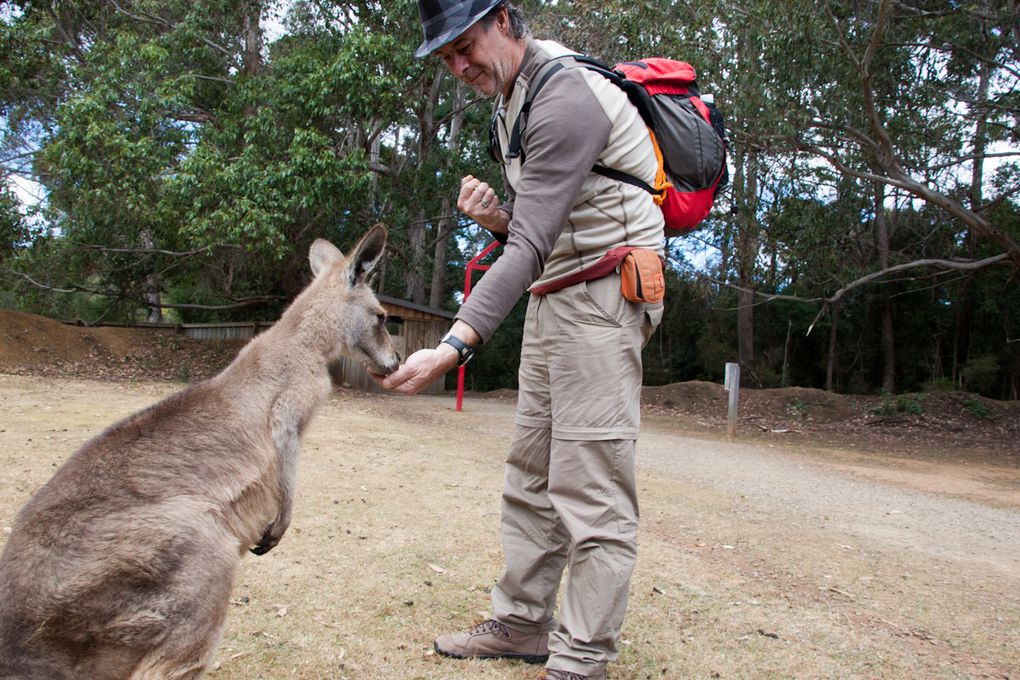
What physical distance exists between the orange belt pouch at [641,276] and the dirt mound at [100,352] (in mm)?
14056

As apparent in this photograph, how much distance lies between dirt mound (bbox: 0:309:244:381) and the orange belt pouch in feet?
46.1

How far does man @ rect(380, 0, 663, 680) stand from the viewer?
2.27 meters

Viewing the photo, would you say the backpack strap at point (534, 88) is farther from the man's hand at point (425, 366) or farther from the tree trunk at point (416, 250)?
the tree trunk at point (416, 250)

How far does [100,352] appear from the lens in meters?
16.6

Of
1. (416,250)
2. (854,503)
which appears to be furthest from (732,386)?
(416,250)

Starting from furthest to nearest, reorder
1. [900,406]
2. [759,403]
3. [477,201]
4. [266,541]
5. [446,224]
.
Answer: [446,224] → [759,403] → [900,406] → [477,201] → [266,541]

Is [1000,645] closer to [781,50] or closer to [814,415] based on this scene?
[781,50]

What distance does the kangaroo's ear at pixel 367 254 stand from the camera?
2.64 meters

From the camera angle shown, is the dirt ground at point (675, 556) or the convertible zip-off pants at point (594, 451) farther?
the dirt ground at point (675, 556)

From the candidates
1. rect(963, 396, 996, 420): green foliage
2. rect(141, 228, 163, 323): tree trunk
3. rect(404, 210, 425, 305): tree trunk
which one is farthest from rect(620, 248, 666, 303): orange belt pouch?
rect(141, 228, 163, 323): tree trunk

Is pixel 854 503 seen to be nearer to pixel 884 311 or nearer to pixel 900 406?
pixel 900 406

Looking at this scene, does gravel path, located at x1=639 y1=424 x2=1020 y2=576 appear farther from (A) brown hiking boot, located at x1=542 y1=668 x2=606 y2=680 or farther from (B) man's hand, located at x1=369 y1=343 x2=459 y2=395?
(B) man's hand, located at x1=369 y1=343 x2=459 y2=395

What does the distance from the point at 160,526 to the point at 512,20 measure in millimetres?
1816

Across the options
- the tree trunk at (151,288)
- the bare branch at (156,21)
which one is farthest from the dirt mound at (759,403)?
the bare branch at (156,21)
